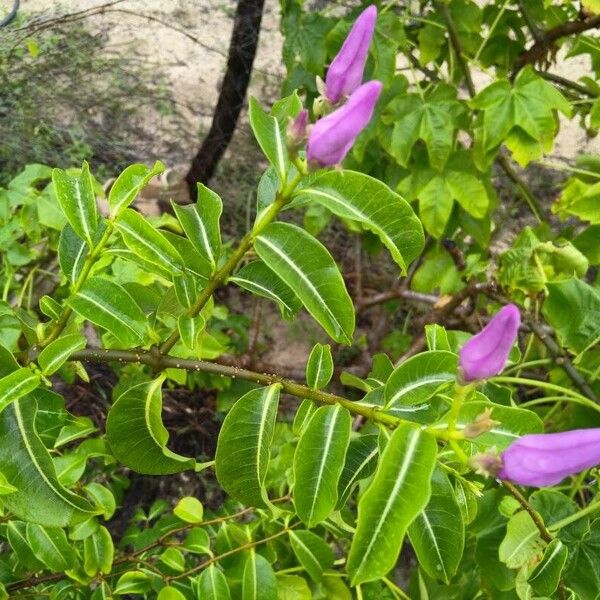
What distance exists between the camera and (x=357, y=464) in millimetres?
734

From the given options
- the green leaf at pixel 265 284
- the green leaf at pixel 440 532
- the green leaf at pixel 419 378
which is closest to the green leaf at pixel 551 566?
the green leaf at pixel 440 532

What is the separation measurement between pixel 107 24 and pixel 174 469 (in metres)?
2.05

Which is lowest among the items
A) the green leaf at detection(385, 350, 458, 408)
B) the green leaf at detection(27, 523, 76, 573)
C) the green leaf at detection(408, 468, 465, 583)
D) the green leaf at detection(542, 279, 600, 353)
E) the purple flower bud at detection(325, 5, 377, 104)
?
the green leaf at detection(27, 523, 76, 573)

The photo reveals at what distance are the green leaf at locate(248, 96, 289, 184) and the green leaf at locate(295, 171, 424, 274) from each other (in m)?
0.04

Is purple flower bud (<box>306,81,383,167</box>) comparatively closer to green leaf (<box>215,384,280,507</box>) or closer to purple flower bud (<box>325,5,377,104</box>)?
purple flower bud (<box>325,5,377,104</box>)

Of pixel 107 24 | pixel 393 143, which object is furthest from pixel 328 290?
pixel 107 24

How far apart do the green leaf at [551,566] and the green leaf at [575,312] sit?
48 centimetres

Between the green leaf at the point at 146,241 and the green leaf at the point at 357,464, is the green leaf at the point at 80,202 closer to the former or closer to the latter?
the green leaf at the point at 146,241

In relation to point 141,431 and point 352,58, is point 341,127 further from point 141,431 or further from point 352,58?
point 141,431

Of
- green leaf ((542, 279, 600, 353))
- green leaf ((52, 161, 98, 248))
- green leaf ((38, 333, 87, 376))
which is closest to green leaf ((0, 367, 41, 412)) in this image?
green leaf ((38, 333, 87, 376))

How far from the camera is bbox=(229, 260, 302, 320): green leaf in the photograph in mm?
744

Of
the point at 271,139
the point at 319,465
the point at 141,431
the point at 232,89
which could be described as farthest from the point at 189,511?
the point at 232,89

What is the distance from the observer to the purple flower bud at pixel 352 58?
2.03 feet

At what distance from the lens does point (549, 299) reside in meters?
1.30
